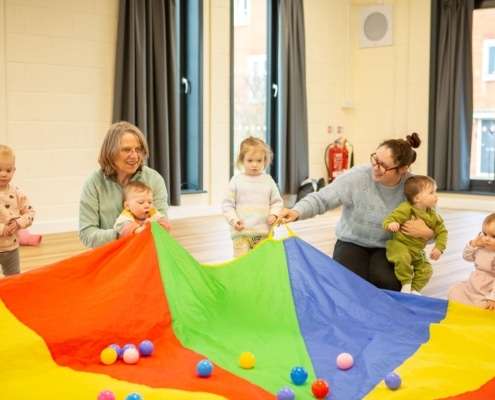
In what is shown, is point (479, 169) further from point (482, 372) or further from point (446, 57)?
point (482, 372)

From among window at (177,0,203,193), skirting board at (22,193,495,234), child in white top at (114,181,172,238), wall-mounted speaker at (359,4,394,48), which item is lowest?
skirting board at (22,193,495,234)

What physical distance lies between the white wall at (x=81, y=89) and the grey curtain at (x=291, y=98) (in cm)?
29

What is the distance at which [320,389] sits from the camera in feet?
6.64

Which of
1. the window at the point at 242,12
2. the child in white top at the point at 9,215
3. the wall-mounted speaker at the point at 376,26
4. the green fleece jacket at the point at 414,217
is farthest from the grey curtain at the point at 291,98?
the child in white top at the point at 9,215

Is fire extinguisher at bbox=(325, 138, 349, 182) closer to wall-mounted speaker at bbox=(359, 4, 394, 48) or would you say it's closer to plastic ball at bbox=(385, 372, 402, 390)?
wall-mounted speaker at bbox=(359, 4, 394, 48)

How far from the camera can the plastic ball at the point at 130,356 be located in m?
2.25

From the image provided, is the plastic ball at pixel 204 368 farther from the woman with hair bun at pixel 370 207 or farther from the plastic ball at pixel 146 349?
the woman with hair bun at pixel 370 207

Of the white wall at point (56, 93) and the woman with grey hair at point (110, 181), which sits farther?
the white wall at point (56, 93)

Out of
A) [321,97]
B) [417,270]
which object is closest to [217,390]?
[417,270]

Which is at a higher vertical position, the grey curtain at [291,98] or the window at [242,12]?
the window at [242,12]

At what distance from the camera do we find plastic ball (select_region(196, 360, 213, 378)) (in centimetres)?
213

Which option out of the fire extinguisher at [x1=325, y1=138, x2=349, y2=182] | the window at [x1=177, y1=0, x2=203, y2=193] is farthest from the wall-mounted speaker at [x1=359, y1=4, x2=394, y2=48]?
the window at [x1=177, y1=0, x2=203, y2=193]

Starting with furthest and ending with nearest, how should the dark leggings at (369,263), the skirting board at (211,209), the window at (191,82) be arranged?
the window at (191,82), the skirting board at (211,209), the dark leggings at (369,263)

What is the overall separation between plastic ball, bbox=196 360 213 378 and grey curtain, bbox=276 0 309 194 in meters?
5.78
